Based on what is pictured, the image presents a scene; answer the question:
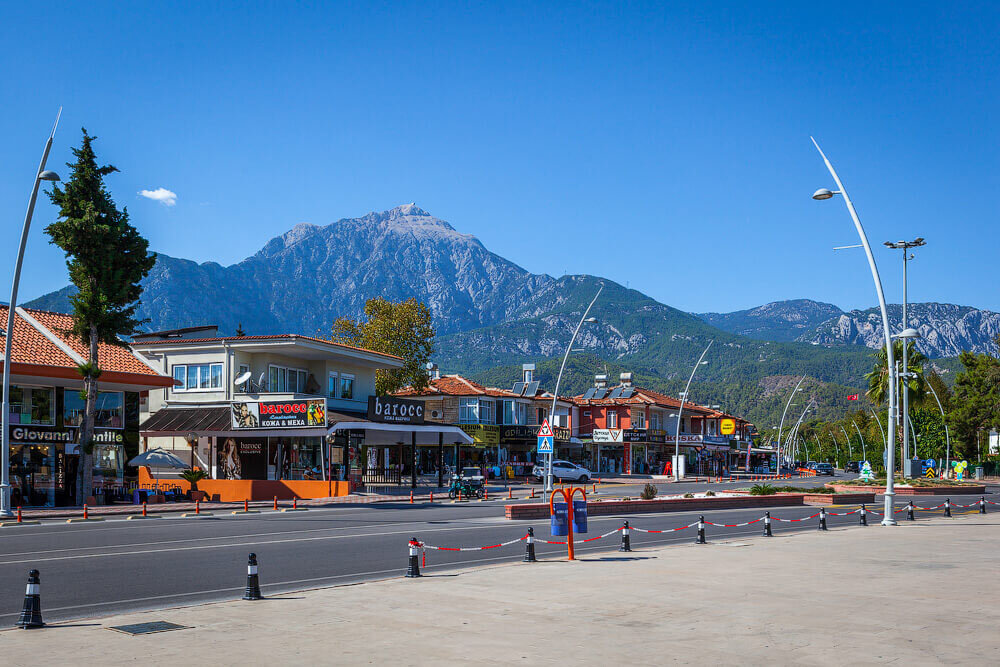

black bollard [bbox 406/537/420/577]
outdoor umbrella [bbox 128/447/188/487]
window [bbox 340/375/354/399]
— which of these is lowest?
black bollard [bbox 406/537/420/577]

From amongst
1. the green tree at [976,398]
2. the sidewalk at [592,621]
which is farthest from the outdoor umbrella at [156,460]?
the green tree at [976,398]

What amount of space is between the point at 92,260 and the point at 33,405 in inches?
279

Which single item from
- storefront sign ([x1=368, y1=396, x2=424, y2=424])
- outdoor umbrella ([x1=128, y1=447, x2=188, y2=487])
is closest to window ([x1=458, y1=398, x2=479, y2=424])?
storefront sign ([x1=368, y1=396, x2=424, y2=424])

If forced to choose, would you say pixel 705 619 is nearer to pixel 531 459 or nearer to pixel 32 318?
pixel 32 318

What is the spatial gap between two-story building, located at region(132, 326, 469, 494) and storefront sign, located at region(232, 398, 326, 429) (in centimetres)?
5

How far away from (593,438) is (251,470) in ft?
150

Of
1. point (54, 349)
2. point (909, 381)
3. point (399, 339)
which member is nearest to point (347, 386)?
point (54, 349)

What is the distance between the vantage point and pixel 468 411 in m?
73.9

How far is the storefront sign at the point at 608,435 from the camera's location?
87.2m

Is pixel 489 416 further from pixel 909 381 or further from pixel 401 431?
pixel 909 381

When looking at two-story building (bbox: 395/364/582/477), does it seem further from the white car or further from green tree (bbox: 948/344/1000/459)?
green tree (bbox: 948/344/1000/459)

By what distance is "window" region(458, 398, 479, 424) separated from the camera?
Answer: 7369cm

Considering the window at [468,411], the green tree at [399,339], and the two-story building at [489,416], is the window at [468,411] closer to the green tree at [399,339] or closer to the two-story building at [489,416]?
the two-story building at [489,416]

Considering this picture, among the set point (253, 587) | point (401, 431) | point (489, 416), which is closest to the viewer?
point (253, 587)
